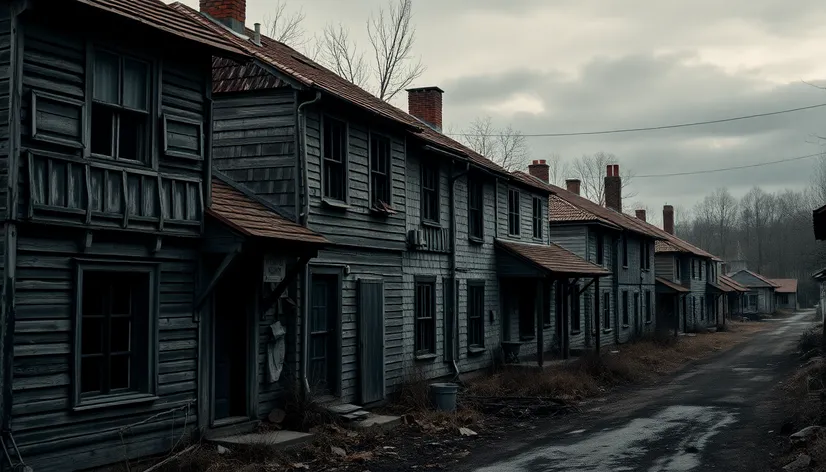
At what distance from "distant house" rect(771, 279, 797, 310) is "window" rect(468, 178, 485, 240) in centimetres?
9051

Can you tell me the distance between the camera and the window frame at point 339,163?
49.5 ft

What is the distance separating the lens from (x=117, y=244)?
10.5 meters

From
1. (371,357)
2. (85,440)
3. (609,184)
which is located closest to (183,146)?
(85,440)

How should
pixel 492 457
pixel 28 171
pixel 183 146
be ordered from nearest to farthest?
pixel 28 171 < pixel 183 146 < pixel 492 457

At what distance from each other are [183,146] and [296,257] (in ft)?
8.73

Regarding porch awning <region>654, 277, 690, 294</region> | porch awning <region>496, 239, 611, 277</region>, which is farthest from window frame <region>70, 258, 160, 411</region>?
porch awning <region>654, 277, 690, 294</region>

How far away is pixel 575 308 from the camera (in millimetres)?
32156

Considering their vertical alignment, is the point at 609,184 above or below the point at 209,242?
above

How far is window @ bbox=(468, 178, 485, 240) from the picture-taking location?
22.8 metres

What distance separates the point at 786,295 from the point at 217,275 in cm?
10765

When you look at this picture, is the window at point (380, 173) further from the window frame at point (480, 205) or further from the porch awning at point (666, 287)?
the porch awning at point (666, 287)

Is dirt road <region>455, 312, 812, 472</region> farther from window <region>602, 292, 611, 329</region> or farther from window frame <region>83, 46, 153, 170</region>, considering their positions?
window <region>602, 292, 611, 329</region>

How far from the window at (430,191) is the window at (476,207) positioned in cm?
239

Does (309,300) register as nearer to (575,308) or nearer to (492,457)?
(492,457)
